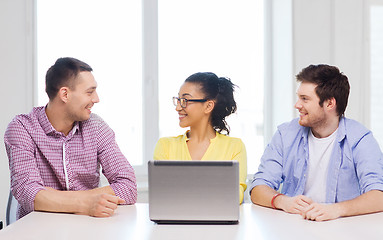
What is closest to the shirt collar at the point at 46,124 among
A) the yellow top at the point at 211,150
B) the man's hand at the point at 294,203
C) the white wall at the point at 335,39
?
the yellow top at the point at 211,150

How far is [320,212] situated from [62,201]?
1.03m

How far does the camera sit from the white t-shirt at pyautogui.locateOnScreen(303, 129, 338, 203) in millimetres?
2334

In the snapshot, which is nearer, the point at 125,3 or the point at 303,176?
the point at 303,176

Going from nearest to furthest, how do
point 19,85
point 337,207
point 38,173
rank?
point 337,207 < point 38,173 < point 19,85

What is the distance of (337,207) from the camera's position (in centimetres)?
178

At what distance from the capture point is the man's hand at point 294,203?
182 cm

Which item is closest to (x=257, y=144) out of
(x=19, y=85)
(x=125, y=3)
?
(x=125, y=3)

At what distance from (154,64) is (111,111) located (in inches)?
20.8

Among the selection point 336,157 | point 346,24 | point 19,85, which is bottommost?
point 336,157

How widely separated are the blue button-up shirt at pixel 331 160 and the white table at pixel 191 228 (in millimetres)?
407

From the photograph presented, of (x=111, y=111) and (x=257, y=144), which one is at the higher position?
(x=111, y=111)

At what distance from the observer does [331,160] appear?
7.52 feet

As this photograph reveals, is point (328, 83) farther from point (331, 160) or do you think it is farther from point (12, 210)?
point (12, 210)

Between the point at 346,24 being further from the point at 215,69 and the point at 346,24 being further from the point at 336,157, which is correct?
the point at 336,157
